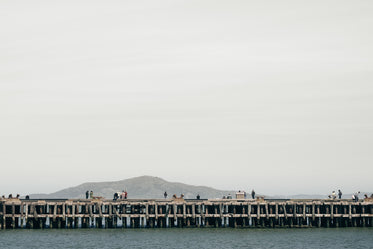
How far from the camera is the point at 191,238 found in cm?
6438

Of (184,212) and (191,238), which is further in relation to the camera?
(184,212)

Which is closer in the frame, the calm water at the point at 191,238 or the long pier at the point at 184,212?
the calm water at the point at 191,238

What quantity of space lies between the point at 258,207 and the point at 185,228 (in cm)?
878

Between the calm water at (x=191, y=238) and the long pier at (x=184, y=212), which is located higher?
the long pier at (x=184, y=212)

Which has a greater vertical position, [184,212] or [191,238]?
[184,212]

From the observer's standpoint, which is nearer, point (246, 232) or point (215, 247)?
point (215, 247)

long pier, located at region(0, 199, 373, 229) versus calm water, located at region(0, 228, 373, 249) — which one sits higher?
long pier, located at region(0, 199, 373, 229)

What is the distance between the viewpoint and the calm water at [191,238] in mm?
60031

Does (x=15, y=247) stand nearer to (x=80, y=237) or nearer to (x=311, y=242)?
(x=80, y=237)

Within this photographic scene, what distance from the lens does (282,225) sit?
241ft

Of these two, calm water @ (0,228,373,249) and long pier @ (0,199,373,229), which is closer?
calm water @ (0,228,373,249)

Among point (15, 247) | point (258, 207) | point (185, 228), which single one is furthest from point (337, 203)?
point (15, 247)

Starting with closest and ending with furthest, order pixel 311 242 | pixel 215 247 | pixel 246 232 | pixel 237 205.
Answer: pixel 215 247, pixel 311 242, pixel 246 232, pixel 237 205

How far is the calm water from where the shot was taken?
197ft
